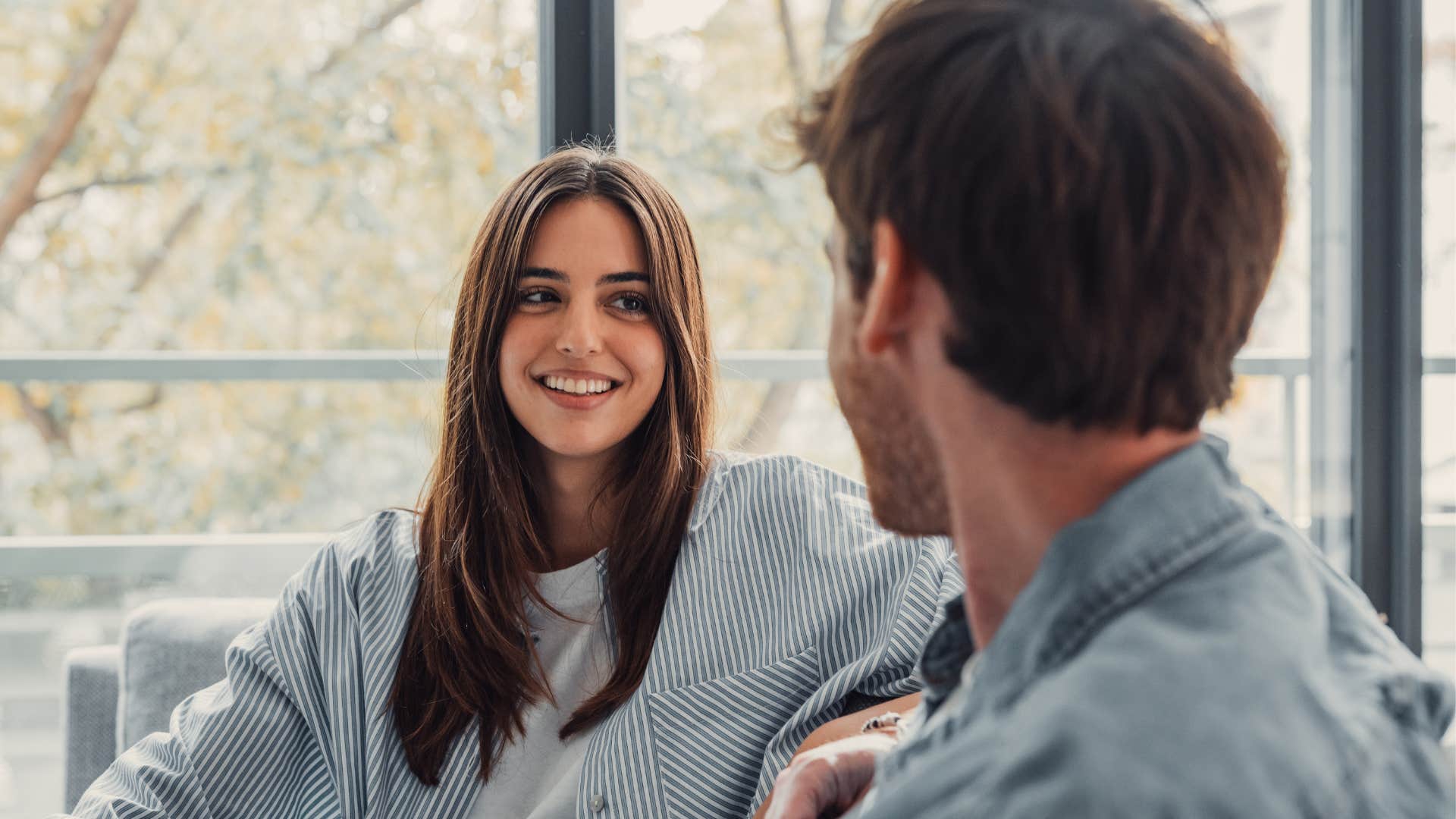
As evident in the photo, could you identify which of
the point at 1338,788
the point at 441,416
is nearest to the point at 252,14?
the point at 441,416

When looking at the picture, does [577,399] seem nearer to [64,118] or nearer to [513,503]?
[513,503]

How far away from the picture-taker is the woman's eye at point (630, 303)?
4.72 feet

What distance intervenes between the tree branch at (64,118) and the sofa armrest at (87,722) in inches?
58.0

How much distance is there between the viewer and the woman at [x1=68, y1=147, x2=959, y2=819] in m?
1.26

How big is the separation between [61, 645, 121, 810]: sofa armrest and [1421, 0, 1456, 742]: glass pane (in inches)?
92.4

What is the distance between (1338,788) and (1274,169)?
0.99ft

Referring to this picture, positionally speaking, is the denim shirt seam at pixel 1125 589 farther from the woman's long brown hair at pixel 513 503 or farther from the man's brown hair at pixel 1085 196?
the woman's long brown hair at pixel 513 503

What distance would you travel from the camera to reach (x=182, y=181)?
106 inches

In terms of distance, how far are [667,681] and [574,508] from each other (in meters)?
0.30

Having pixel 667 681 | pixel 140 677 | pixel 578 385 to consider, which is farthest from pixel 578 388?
pixel 140 677

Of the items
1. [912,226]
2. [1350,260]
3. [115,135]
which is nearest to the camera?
[912,226]

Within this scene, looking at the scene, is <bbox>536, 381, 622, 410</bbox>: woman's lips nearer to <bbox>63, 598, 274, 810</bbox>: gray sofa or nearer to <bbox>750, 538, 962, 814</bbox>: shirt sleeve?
<bbox>750, 538, 962, 814</bbox>: shirt sleeve

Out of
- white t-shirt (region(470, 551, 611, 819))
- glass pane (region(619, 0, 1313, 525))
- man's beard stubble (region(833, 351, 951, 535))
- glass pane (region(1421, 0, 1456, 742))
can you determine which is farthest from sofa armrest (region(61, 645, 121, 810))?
glass pane (region(1421, 0, 1456, 742))

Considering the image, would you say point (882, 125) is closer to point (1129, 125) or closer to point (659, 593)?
point (1129, 125)
